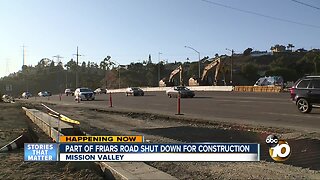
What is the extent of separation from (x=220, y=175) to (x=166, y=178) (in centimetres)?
106

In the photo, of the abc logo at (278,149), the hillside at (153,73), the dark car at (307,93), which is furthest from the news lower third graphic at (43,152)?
the hillside at (153,73)

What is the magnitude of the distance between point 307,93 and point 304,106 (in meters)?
0.71

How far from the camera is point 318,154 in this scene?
8.98 metres

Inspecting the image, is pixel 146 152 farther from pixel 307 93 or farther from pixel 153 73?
pixel 153 73

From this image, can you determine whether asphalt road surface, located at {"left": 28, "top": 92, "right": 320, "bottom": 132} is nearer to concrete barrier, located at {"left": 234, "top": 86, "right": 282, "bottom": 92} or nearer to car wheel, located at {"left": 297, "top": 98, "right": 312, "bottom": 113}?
car wheel, located at {"left": 297, "top": 98, "right": 312, "bottom": 113}

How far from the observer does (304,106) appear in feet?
67.3

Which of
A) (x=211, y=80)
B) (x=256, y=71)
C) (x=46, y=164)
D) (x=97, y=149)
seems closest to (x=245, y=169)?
(x=97, y=149)

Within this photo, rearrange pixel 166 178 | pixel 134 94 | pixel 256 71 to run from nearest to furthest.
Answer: pixel 166 178, pixel 134 94, pixel 256 71

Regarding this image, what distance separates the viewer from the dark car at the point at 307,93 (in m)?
20.0

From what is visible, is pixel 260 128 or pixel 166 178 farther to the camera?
pixel 260 128

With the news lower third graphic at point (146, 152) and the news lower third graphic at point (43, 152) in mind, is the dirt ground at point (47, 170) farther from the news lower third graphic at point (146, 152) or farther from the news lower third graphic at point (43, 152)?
the news lower third graphic at point (146, 152)

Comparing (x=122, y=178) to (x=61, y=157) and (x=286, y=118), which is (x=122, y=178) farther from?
(x=286, y=118)

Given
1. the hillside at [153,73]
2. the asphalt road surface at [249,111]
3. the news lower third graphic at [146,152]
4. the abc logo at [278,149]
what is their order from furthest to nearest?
1. the hillside at [153,73]
2. the asphalt road surface at [249,111]
3. the abc logo at [278,149]
4. the news lower third graphic at [146,152]

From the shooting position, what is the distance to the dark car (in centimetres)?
2002
